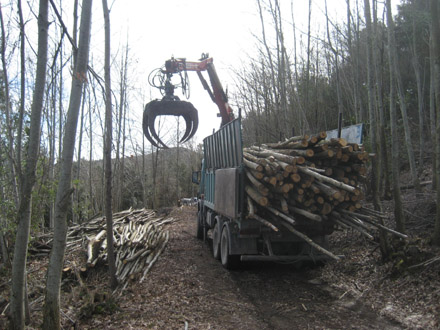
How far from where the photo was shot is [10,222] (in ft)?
25.0

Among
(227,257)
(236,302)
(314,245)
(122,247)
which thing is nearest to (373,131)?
(314,245)

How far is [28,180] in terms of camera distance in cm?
439

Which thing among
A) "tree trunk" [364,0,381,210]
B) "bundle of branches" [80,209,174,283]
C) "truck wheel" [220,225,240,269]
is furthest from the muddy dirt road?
"tree trunk" [364,0,381,210]

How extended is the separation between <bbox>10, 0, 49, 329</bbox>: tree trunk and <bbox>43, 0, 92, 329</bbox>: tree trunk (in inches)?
14.8

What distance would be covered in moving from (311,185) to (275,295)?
6.29 ft

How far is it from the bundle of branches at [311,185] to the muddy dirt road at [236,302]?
1157mm

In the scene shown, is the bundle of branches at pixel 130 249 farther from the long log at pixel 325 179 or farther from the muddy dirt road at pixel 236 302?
the long log at pixel 325 179

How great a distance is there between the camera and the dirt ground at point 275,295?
5.00 metres

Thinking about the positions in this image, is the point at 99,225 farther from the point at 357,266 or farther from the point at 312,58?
the point at 312,58

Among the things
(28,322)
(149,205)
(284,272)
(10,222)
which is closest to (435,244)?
(284,272)

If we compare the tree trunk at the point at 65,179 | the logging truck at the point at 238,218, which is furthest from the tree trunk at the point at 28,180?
the logging truck at the point at 238,218

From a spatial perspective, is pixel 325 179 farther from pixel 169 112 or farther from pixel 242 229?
pixel 169 112

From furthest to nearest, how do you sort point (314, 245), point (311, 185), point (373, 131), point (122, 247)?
point (122, 247) < point (373, 131) < point (311, 185) < point (314, 245)

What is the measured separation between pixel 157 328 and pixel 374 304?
3.15m
